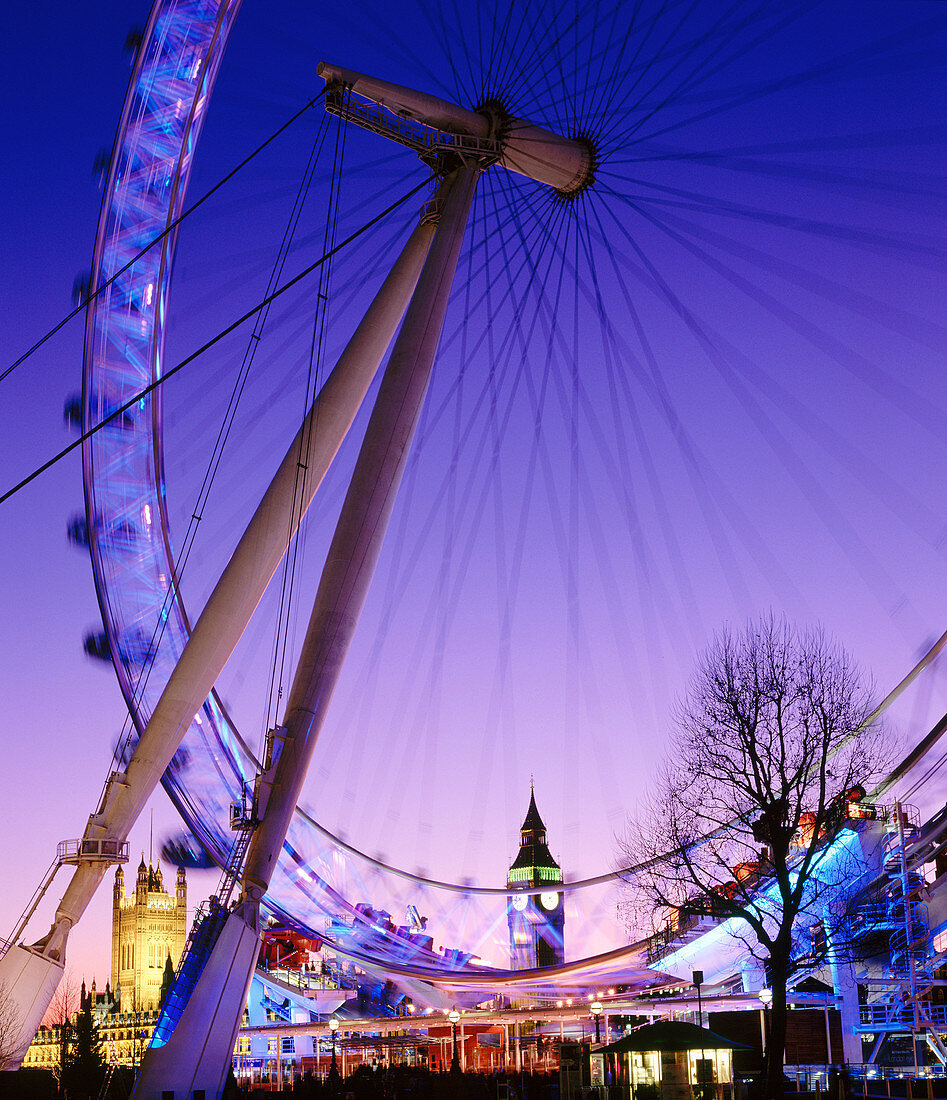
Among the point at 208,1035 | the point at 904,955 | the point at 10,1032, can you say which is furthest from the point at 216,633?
the point at 904,955

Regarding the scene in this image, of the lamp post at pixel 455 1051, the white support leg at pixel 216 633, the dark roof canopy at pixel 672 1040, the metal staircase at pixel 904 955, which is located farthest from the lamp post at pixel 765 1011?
the white support leg at pixel 216 633

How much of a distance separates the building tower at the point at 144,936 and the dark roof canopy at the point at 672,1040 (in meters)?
174

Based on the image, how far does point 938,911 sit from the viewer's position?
91.5ft

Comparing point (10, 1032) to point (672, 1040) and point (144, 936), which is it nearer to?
point (672, 1040)

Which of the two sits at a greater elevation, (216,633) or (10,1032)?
(216,633)

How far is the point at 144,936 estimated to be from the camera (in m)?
187

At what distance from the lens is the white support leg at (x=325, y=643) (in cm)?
1753

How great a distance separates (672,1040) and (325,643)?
11.0 m

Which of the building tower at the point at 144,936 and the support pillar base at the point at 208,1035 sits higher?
the building tower at the point at 144,936

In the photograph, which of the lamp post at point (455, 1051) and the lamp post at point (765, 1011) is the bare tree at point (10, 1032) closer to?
the lamp post at point (455, 1051)

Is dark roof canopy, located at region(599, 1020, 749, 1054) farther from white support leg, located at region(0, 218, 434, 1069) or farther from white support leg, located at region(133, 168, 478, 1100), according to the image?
white support leg, located at region(0, 218, 434, 1069)

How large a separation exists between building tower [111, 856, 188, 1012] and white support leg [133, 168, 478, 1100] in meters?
178

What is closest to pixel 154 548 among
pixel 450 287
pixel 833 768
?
pixel 450 287

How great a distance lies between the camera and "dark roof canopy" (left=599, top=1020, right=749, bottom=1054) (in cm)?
2366
